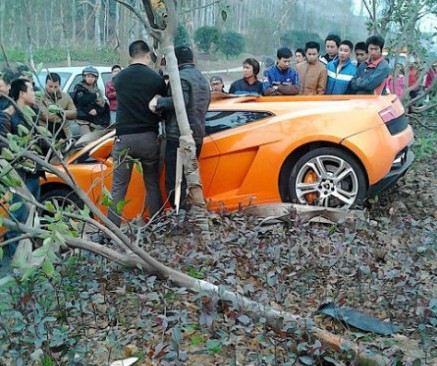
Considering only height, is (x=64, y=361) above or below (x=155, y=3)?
below

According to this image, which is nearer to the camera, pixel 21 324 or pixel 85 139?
pixel 21 324

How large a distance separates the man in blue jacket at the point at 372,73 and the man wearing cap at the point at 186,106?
2476 millimetres

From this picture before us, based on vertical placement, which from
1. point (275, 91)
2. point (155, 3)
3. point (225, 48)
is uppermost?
point (155, 3)

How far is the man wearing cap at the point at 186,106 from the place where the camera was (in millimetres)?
5973

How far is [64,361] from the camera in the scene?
3430mm

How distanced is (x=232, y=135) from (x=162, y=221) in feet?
3.99

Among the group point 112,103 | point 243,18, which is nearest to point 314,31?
point 243,18

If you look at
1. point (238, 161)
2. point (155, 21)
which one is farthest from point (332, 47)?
point (155, 21)

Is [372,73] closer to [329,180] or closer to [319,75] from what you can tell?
[319,75]

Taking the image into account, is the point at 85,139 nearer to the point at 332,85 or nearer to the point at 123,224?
the point at 123,224

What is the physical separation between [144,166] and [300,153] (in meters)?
1.43

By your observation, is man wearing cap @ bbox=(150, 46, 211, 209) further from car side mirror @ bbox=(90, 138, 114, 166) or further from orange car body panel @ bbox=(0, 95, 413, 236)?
car side mirror @ bbox=(90, 138, 114, 166)

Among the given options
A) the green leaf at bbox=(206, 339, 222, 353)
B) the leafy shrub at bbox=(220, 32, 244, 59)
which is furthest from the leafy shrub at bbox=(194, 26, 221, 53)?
the green leaf at bbox=(206, 339, 222, 353)

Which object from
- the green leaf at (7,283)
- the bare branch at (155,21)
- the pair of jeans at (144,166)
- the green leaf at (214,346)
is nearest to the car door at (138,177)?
the pair of jeans at (144,166)
